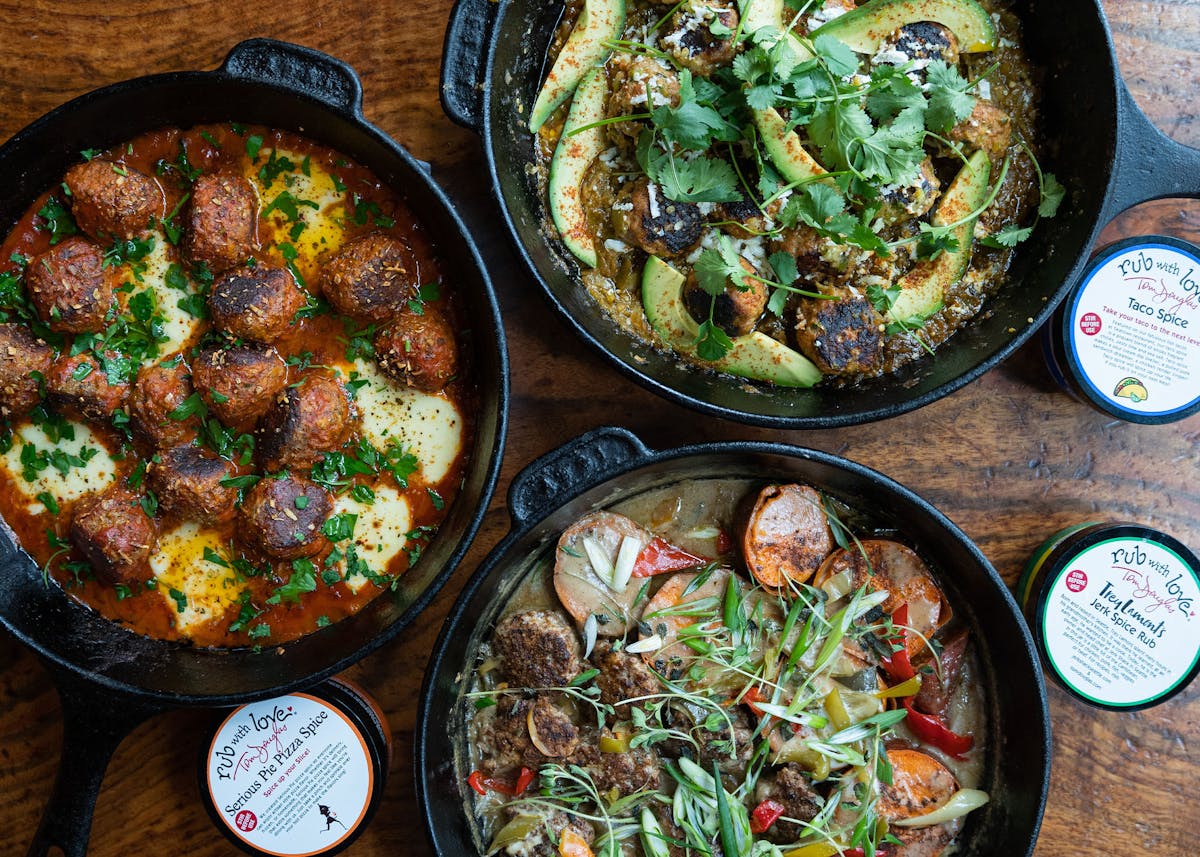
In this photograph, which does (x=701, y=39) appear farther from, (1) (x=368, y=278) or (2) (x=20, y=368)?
(2) (x=20, y=368)

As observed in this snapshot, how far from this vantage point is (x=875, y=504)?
2.79 meters

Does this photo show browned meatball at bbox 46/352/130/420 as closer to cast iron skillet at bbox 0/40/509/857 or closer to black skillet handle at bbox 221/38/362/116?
cast iron skillet at bbox 0/40/509/857

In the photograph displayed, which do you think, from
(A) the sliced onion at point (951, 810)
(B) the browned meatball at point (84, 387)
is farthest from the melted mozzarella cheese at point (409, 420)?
(A) the sliced onion at point (951, 810)

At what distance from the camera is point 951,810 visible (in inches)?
106

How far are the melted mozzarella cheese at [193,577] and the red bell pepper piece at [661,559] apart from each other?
1252 millimetres

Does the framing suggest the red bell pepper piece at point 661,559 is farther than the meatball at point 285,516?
Yes

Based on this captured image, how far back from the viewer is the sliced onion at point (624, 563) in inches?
106

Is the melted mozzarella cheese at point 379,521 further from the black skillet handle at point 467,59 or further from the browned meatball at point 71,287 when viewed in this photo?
the black skillet handle at point 467,59

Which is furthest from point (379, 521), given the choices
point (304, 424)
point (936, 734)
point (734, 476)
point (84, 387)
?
point (936, 734)

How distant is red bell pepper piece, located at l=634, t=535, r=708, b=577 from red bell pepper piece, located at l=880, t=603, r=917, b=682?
625 millimetres

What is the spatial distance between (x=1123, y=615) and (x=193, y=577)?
9.41 ft

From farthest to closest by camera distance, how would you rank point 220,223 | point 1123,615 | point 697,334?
point 1123,615 → point 697,334 → point 220,223

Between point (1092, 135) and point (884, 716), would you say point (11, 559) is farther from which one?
point (1092, 135)

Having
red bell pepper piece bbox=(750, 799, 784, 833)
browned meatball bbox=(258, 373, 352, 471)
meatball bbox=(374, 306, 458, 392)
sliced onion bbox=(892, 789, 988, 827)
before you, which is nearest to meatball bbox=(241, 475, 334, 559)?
browned meatball bbox=(258, 373, 352, 471)
